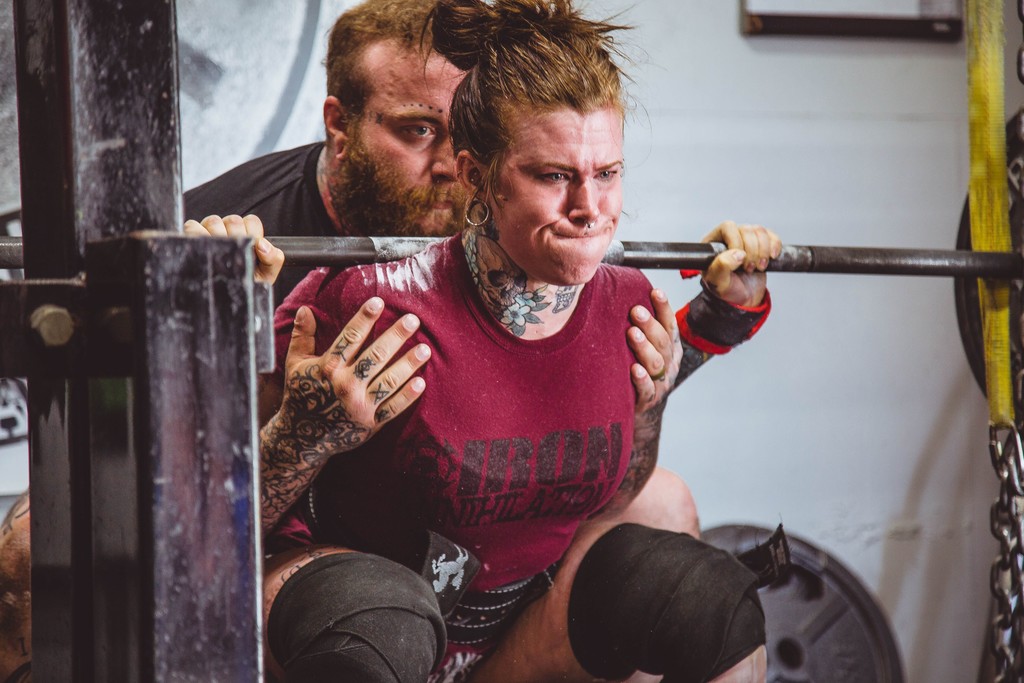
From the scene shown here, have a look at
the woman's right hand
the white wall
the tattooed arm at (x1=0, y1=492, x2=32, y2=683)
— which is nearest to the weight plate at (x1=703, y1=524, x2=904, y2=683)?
the white wall

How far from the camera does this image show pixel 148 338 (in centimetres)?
45

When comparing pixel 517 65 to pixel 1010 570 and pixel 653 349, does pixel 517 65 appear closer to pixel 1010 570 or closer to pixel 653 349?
pixel 653 349

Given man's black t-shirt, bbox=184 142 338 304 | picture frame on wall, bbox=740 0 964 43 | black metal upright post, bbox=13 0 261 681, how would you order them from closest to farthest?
1. black metal upright post, bbox=13 0 261 681
2. man's black t-shirt, bbox=184 142 338 304
3. picture frame on wall, bbox=740 0 964 43

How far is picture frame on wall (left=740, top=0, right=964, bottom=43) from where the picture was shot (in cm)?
175

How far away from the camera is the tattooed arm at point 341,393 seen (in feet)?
3.03

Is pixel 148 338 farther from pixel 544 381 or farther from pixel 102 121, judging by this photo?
pixel 544 381

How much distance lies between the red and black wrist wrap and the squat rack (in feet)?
2.45

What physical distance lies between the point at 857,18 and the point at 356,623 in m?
1.49

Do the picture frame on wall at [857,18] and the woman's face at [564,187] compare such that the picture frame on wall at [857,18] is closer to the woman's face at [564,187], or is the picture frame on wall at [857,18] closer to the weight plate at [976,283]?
the weight plate at [976,283]

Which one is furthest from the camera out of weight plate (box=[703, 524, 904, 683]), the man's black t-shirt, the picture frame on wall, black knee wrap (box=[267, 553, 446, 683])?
the picture frame on wall

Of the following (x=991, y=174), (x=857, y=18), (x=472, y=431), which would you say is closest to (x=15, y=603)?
(x=472, y=431)

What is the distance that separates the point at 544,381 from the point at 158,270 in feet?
1.91

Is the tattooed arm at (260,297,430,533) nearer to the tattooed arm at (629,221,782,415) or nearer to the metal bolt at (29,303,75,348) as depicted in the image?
the tattooed arm at (629,221,782,415)

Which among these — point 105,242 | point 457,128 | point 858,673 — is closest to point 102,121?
point 105,242
